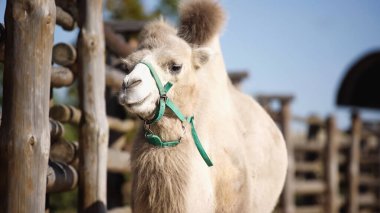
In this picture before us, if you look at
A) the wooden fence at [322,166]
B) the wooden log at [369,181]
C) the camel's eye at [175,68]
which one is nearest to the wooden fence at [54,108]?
the camel's eye at [175,68]

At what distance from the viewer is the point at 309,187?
12078 mm

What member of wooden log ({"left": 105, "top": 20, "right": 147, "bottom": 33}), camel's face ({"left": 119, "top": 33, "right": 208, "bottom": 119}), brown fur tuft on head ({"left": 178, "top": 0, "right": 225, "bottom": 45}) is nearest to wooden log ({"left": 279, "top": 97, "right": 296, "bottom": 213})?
wooden log ({"left": 105, "top": 20, "right": 147, "bottom": 33})

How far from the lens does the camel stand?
12.2 ft

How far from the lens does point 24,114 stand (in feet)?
10.6

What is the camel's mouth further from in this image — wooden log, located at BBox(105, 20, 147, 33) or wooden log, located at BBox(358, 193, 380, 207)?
wooden log, located at BBox(358, 193, 380, 207)

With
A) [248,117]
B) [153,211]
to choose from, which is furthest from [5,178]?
[248,117]

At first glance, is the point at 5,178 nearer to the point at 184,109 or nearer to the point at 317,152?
the point at 184,109

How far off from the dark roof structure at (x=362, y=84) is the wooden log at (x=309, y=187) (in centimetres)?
533

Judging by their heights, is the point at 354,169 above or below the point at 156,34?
below

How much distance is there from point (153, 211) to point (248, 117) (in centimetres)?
151

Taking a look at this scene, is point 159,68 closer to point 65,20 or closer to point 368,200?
point 65,20

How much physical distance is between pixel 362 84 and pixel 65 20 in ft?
47.3

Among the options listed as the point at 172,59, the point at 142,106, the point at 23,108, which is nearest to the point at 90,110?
the point at 172,59

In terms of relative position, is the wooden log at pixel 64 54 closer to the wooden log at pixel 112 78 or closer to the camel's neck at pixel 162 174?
the wooden log at pixel 112 78
